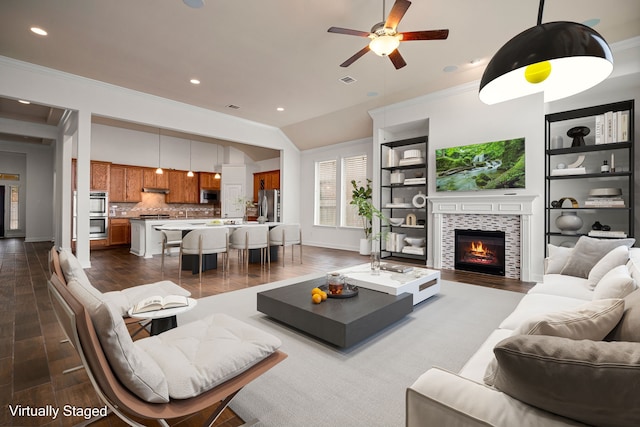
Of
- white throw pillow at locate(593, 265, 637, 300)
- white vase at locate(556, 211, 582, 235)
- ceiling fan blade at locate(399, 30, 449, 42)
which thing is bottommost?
white throw pillow at locate(593, 265, 637, 300)

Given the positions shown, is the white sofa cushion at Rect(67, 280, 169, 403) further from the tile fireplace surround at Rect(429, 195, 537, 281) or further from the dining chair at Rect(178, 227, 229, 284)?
the tile fireplace surround at Rect(429, 195, 537, 281)

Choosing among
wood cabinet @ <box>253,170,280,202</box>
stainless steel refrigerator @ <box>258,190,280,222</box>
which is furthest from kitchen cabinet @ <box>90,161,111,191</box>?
wood cabinet @ <box>253,170,280,202</box>

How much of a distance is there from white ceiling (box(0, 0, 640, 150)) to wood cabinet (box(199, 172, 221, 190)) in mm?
3950

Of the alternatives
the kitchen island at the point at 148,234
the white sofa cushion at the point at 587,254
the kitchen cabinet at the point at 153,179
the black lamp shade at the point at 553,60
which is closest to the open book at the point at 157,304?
the black lamp shade at the point at 553,60

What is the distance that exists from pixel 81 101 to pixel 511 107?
7141 millimetres

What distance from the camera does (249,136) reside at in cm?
767

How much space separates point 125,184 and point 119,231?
130cm

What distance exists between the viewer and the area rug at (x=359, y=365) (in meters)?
1.66

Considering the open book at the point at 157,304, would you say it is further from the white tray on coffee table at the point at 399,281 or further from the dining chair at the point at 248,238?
the dining chair at the point at 248,238

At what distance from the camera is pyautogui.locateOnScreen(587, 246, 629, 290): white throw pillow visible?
2371mm

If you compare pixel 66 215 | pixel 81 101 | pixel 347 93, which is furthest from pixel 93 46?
pixel 347 93

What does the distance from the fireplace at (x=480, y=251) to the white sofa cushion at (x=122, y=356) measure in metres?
5.28

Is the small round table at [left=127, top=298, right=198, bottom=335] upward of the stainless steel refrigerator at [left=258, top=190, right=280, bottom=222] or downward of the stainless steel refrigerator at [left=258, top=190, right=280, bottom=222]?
downward

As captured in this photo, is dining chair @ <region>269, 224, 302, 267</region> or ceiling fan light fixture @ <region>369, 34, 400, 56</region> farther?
dining chair @ <region>269, 224, 302, 267</region>
